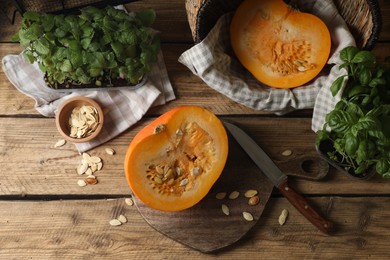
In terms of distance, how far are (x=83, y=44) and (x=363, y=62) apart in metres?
0.60

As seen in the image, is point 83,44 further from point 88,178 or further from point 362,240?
point 362,240

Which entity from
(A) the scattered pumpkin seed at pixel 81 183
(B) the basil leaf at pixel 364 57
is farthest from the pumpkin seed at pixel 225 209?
(B) the basil leaf at pixel 364 57

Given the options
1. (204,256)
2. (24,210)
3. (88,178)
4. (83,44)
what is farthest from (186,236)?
(83,44)

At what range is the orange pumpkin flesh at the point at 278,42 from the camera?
3.88ft

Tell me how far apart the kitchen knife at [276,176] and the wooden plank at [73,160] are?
37 millimetres

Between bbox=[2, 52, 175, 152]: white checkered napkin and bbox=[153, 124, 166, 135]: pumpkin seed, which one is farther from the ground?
bbox=[153, 124, 166, 135]: pumpkin seed

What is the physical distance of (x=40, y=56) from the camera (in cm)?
111

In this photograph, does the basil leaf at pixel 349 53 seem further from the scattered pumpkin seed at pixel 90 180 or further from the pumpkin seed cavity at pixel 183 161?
the scattered pumpkin seed at pixel 90 180

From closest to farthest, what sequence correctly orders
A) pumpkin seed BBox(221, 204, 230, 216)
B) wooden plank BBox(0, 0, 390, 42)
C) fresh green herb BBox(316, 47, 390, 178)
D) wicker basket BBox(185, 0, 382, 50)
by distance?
fresh green herb BBox(316, 47, 390, 178) < wicker basket BBox(185, 0, 382, 50) < pumpkin seed BBox(221, 204, 230, 216) < wooden plank BBox(0, 0, 390, 42)

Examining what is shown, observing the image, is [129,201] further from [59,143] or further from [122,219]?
[59,143]

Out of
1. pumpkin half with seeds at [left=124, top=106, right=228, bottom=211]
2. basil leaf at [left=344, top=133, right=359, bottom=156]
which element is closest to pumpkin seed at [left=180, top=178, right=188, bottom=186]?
pumpkin half with seeds at [left=124, top=106, right=228, bottom=211]

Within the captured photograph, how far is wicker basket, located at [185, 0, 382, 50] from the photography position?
1056 mm

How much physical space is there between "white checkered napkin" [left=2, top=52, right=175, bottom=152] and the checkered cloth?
0.37ft

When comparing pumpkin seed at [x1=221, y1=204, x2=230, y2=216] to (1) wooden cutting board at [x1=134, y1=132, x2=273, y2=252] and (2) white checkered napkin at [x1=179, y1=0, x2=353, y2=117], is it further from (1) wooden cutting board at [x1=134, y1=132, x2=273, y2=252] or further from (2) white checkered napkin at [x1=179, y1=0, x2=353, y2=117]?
(2) white checkered napkin at [x1=179, y1=0, x2=353, y2=117]
